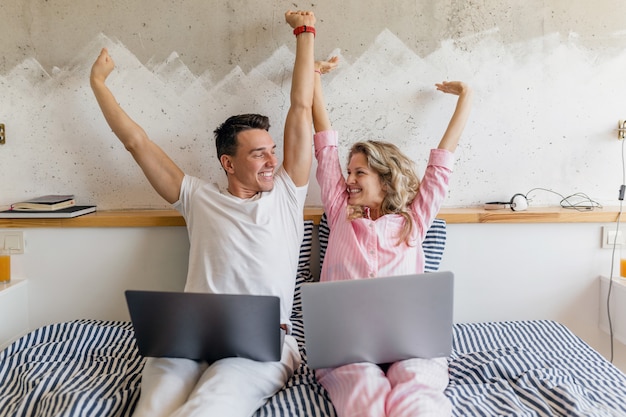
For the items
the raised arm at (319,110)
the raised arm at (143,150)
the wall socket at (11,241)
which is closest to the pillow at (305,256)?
the raised arm at (319,110)

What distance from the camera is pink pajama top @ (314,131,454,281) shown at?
5.16 feet

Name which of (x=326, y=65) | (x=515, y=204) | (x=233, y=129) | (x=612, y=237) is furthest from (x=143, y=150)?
(x=612, y=237)

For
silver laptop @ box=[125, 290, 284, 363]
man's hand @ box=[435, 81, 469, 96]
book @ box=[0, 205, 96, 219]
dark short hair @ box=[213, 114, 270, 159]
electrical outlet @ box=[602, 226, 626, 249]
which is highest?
man's hand @ box=[435, 81, 469, 96]

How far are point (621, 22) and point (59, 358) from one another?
Result: 238 centimetres

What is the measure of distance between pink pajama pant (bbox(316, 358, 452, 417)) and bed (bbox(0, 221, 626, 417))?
0.05 m

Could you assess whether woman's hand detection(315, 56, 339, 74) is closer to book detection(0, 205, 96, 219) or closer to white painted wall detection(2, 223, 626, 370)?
white painted wall detection(2, 223, 626, 370)

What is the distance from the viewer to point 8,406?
1274 mm

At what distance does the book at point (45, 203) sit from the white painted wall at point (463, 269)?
0.09 meters

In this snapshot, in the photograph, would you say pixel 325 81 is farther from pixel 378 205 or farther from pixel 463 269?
pixel 463 269

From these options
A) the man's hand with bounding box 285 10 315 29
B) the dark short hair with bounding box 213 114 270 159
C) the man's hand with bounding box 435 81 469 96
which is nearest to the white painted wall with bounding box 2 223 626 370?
the dark short hair with bounding box 213 114 270 159

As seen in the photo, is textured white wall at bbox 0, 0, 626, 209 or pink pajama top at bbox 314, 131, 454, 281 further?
textured white wall at bbox 0, 0, 626, 209

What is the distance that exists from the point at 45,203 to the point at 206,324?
3.31ft

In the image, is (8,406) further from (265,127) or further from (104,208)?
(265,127)

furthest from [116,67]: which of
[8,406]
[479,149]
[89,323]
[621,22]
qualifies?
[621,22]
